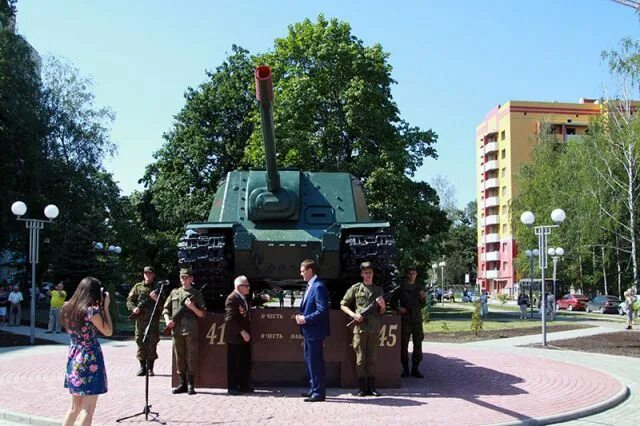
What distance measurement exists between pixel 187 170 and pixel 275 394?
92.1 ft

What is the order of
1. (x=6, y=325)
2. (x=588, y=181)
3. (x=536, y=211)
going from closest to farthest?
(x=6, y=325) → (x=588, y=181) → (x=536, y=211)

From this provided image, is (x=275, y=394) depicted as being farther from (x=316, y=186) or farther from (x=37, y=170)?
(x=37, y=170)

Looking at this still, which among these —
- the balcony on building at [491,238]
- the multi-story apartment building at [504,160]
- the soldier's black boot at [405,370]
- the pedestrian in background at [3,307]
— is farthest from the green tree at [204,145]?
the balcony on building at [491,238]

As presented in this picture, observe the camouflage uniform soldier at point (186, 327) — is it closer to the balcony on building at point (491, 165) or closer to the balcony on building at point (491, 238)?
the balcony on building at point (491, 165)

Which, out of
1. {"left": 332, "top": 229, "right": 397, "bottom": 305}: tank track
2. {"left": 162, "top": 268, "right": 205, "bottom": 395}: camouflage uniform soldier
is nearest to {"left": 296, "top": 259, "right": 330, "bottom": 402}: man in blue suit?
{"left": 332, "top": 229, "right": 397, "bottom": 305}: tank track

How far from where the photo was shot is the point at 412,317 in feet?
38.5

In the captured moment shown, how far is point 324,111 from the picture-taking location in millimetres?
30328

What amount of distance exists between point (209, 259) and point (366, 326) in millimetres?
2470

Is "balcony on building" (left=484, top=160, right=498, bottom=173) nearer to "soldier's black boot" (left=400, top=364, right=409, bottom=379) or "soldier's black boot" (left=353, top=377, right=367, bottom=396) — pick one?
"soldier's black boot" (left=400, top=364, right=409, bottom=379)

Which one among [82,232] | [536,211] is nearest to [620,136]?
[536,211]

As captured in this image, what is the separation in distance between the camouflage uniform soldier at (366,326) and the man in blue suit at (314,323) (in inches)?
23.8

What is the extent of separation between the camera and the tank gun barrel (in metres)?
9.38

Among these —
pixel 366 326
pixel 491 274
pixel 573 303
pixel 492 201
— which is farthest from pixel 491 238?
pixel 366 326

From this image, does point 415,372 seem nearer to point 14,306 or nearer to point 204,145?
point 14,306
